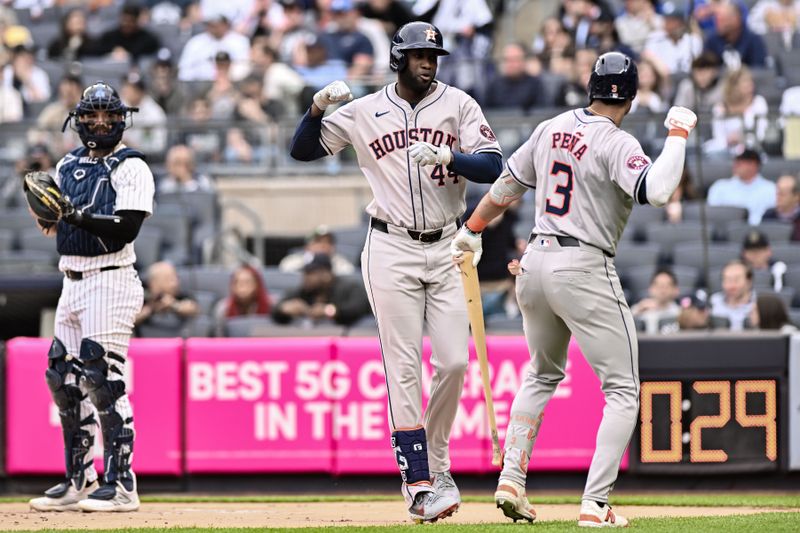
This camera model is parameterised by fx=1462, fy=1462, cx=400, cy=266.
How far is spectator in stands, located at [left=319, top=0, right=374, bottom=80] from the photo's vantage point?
14883 millimetres

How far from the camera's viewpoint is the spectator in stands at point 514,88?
1351 cm

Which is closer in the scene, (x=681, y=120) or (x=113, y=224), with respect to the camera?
(x=681, y=120)

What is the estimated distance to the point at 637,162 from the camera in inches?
245

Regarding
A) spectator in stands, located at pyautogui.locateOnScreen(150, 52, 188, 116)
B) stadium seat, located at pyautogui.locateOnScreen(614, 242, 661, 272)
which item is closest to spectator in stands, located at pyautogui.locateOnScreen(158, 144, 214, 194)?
spectator in stands, located at pyautogui.locateOnScreen(150, 52, 188, 116)

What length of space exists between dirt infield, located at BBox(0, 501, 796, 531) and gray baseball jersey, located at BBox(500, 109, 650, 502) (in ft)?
3.17

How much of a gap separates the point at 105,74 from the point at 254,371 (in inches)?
206

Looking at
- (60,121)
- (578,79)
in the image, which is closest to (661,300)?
(578,79)

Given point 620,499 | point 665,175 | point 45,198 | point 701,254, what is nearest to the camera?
point 665,175

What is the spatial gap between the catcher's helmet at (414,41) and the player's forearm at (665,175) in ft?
4.10

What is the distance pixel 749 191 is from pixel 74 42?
303 inches

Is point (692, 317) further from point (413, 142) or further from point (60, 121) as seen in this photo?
point (60, 121)

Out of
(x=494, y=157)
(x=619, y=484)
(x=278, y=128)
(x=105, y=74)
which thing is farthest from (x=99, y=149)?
(x=105, y=74)

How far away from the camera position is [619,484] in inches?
394

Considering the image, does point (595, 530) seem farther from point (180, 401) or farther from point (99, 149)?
point (180, 401)
